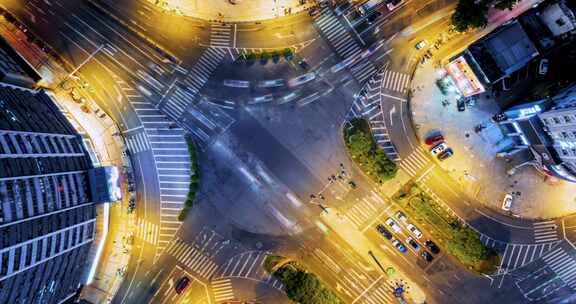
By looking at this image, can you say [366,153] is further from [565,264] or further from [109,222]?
[109,222]

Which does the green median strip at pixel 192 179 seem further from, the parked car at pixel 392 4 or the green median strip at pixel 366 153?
the parked car at pixel 392 4

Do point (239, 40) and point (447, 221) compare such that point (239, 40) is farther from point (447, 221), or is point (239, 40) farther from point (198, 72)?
point (447, 221)

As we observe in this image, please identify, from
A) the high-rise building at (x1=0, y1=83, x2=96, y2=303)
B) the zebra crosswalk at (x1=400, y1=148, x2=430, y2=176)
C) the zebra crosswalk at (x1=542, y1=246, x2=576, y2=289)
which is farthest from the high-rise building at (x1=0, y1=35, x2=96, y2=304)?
the zebra crosswalk at (x1=542, y1=246, x2=576, y2=289)

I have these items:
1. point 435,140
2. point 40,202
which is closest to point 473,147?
point 435,140

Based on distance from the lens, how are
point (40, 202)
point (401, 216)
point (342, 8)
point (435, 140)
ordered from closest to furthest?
1. point (40, 202)
2. point (435, 140)
3. point (401, 216)
4. point (342, 8)

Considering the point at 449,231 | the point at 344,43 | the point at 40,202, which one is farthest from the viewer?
the point at 344,43

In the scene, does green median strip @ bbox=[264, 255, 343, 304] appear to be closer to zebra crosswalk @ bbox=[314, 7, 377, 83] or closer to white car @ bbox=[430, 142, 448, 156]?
white car @ bbox=[430, 142, 448, 156]

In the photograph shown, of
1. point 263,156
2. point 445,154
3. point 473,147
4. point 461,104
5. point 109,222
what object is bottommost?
point 473,147

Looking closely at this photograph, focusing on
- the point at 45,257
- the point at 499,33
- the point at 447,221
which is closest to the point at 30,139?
the point at 45,257
